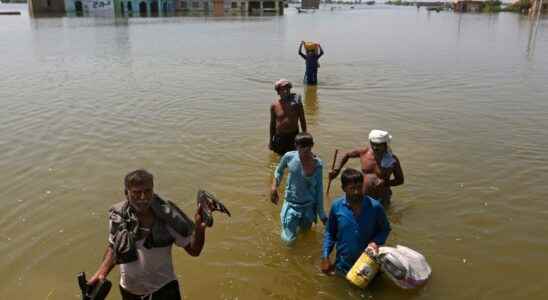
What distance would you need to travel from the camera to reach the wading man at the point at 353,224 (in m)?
3.72

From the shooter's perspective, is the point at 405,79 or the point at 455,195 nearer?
the point at 455,195

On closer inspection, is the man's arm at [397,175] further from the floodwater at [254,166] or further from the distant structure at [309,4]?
the distant structure at [309,4]

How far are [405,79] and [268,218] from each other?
12618 millimetres

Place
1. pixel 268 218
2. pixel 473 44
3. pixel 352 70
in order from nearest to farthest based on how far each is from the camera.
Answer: pixel 268 218 < pixel 352 70 < pixel 473 44

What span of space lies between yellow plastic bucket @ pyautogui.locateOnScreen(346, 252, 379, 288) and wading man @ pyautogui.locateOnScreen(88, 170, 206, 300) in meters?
1.58

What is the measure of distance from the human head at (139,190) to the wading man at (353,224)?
1601 mm

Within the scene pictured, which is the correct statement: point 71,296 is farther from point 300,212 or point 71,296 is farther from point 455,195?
point 455,195

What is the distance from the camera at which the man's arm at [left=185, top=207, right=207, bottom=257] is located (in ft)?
9.26

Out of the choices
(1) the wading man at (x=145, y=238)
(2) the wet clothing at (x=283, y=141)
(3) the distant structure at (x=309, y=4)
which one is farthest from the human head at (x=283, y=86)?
(3) the distant structure at (x=309, y=4)

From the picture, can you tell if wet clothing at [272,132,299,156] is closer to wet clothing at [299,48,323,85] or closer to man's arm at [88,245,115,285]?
man's arm at [88,245,115,285]

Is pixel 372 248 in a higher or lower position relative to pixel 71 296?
higher

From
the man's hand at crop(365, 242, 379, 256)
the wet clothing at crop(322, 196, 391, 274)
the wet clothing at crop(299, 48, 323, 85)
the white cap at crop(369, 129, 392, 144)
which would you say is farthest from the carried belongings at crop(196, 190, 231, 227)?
the wet clothing at crop(299, 48, 323, 85)

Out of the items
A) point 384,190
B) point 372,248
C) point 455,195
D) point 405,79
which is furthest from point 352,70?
point 372,248

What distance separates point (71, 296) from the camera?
4.51 meters
